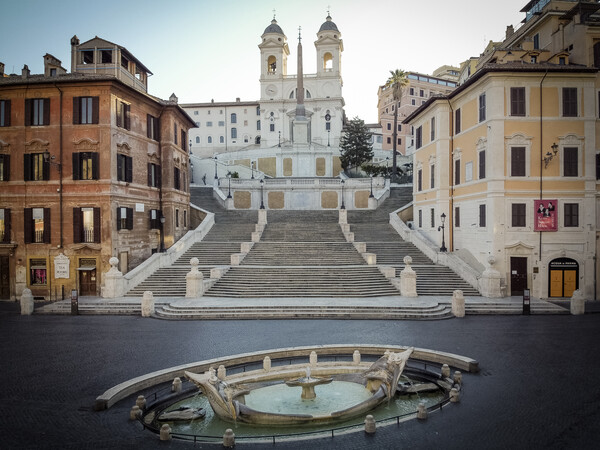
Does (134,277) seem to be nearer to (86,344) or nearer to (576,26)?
(86,344)

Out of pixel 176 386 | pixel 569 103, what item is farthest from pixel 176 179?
pixel 569 103

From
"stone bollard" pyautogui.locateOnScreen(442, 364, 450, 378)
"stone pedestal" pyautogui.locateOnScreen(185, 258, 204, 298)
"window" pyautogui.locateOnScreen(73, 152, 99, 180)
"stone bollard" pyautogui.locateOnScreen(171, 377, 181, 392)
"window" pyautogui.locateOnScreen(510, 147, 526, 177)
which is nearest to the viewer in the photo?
"stone bollard" pyautogui.locateOnScreen(171, 377, 181, 392)

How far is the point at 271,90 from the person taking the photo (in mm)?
84625

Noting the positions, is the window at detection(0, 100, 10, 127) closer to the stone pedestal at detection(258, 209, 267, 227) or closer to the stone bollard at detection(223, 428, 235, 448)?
the stone pedestal at detection(258, 209, 267, 227)

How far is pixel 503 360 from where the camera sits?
590 inches

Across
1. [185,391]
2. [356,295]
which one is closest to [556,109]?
[356,295]

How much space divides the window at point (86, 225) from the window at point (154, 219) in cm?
526

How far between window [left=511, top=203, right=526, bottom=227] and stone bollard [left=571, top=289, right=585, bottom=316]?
5.53 metres

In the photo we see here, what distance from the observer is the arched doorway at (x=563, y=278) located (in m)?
26.8

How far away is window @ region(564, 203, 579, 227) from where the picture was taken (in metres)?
26.9

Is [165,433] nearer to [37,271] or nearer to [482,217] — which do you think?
[37,271]

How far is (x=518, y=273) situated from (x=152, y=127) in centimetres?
2738

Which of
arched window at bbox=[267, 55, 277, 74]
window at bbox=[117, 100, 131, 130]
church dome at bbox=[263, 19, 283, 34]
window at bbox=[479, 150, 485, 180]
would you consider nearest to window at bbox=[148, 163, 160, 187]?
window at bbox=[117, 100, 131, 130]

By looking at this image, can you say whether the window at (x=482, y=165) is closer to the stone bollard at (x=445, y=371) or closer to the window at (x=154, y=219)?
the stone bollard at (x=445, y=371)
